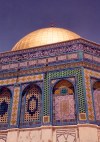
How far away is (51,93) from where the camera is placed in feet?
33.1

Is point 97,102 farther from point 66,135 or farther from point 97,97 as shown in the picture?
point 66,135

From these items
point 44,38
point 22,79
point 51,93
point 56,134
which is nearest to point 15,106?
point 22,79

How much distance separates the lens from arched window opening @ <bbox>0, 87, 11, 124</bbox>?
33.9 feet

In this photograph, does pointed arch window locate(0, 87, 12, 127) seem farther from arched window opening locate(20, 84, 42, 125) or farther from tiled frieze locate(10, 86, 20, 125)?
arched window opening locate(20, 84, 42, 125)

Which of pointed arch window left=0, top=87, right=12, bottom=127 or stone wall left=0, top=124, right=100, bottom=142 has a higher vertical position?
pointed arch window left=0, top=87, right=12, bottom=127

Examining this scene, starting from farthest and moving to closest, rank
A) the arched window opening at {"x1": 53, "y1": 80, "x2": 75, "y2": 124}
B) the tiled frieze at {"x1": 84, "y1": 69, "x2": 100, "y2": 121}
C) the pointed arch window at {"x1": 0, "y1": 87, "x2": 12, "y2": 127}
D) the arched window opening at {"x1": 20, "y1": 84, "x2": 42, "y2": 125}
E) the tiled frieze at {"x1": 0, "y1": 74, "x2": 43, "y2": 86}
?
the tiled frieze at {"x1": 0, "y1": 74, "x2": 43, "y2": 86} < the pointed arch window at {"x1": 0, "y1": 87, "x2": 12, "y2": 127} < the arched window opening at {"x1": 20, "y1": 84, "x2": 42, "y2": 125} < the arched window opening at {"x1": 53, "y1": 80, "x2": 75, "y2": 124} < the tiled frieze at {"x1": 84, "y1": 69, "x2": 100, "y2": 121}

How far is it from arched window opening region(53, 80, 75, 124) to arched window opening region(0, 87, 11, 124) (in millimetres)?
2603

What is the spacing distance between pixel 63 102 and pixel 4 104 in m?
3.32

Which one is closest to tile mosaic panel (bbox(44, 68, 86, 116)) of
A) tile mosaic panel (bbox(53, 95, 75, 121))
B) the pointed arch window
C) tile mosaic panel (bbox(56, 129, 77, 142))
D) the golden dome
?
tile mosaic panel (bbox(53, 95, 75, 121))

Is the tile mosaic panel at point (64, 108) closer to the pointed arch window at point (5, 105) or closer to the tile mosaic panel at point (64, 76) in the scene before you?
the tile mosaic panel at point (64, 76)

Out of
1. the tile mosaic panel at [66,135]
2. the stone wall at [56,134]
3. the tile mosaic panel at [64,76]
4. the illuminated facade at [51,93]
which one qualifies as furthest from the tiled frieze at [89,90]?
the tile mosaic panel at [66,135]

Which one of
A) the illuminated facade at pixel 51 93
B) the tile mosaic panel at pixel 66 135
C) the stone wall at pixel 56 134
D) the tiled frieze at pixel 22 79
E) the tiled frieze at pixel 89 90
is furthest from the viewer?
the tiled frieze at pixel 22 79

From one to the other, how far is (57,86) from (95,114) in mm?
2403

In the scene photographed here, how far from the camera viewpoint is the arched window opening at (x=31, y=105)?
9820mm
